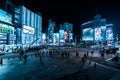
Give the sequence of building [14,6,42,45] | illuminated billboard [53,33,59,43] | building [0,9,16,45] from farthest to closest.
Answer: illuminated billboard [53,33,59,43]
building [14,6,42,45]
building [0,9,16,45]

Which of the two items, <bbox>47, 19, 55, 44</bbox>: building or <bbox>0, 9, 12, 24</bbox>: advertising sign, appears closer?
<bbox>0, 9, 12, 24</bbox>: advertising sign

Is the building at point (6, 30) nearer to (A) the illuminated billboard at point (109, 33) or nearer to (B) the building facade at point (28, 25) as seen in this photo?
(B) the building facade at point (28, 25)

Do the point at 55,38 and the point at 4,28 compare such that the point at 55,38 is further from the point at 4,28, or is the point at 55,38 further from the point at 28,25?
the point at 4,28

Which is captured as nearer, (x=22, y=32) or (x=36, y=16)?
(x=22, y=32)

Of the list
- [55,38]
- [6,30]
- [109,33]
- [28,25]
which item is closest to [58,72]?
[6,30]

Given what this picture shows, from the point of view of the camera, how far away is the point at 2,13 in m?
75.9

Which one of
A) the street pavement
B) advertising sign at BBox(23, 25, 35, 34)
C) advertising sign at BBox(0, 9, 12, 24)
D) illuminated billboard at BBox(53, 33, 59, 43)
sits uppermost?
advertising sign at BBox(0, 9, 12, 24)

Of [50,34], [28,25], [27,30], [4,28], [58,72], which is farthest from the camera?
[50,34]

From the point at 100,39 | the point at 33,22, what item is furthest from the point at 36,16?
the point at 100,39

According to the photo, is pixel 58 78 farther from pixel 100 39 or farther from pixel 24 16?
pixel 100 39

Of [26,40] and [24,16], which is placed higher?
[24,16]

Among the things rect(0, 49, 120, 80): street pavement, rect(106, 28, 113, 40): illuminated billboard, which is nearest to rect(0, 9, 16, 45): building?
rect(0, 49, 120, 80): street pavement

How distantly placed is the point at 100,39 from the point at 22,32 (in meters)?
100

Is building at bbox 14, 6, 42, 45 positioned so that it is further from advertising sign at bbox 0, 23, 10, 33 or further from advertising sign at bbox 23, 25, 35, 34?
advertising sign at bbox 0, 23, 10, 33
